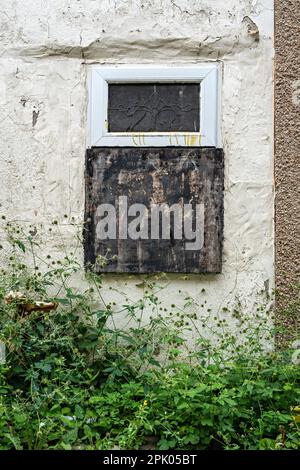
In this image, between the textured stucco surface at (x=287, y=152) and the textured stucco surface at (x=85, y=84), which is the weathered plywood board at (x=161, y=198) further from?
the textured stucco surface at (x=287, y=152)

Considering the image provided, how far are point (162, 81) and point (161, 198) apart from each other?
699 millimetres

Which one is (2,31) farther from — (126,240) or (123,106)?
(126,240)

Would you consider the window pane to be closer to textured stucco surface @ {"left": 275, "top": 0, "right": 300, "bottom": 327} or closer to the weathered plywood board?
the weathered plywood board

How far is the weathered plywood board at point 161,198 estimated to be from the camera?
4.08 m

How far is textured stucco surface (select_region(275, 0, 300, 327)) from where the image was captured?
4055 millimetres

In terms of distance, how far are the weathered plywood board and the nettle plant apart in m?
0.13

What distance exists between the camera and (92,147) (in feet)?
13.7

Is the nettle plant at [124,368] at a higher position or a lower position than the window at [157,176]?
lower

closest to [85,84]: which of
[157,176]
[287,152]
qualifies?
[157,176]

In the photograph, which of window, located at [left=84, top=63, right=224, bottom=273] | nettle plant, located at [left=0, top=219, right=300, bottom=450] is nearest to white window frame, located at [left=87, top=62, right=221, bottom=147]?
window, located at [left=84, top=63, right=224, bottom=273]

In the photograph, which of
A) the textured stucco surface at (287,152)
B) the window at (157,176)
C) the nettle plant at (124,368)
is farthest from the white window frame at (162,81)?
the nettle plant at (124,368)

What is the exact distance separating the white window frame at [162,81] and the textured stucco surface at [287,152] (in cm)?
37

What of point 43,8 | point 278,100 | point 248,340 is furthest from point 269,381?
point 43,8

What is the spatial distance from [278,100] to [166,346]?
1.55 m
